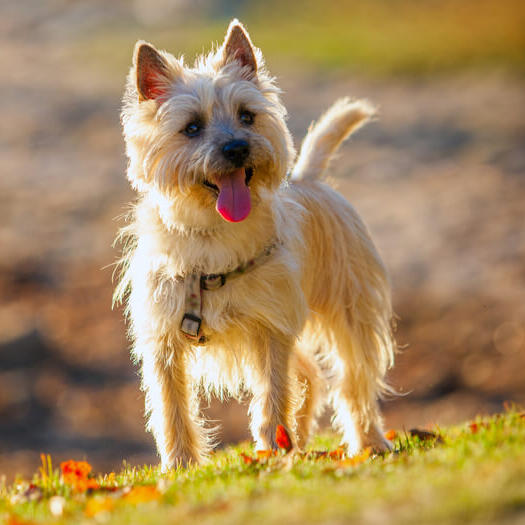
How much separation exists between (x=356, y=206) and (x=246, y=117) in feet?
30.2

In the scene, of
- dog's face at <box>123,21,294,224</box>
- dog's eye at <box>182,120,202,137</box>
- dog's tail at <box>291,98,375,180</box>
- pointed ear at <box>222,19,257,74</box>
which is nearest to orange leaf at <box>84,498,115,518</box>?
dog's face at <box>123,21,294,224</box>

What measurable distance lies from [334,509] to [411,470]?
52 cm

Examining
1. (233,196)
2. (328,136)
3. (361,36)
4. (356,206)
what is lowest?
(233,196)

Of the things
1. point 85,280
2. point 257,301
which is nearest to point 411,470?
point 257,301

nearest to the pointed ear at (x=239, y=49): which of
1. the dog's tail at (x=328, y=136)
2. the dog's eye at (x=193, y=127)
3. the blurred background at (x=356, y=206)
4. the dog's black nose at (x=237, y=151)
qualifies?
the dog's eye at (x=193, y=127)

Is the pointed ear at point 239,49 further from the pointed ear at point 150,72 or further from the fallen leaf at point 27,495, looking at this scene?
the fallen leaf at point 27,495

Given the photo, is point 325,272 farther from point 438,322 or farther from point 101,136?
point 101,136

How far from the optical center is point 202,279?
3.90 m

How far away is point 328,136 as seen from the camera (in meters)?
5.04

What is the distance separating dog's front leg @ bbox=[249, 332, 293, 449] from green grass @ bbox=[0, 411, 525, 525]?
14.2 inches

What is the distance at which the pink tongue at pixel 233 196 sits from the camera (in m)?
3.78

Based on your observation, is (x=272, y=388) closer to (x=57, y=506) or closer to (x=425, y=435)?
(x=425, y=435)

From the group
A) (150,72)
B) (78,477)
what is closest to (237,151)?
(150,72)

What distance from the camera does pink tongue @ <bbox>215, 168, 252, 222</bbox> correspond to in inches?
149
